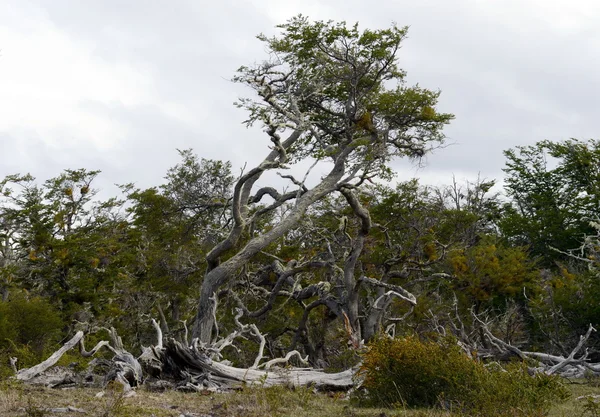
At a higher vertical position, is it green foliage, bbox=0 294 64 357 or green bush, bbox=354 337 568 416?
green foliage, bbox=0 294 64 357

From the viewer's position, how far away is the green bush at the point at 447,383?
24.9 ft

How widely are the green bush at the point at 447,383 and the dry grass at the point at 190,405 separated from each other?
386mm

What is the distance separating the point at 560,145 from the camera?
38.0 metres

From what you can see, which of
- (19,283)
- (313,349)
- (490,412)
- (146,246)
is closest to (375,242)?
(313,349)

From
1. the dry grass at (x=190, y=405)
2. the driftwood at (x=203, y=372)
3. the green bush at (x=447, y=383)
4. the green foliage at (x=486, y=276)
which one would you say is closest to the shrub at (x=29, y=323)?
the driftwood at (x=203, y=372)

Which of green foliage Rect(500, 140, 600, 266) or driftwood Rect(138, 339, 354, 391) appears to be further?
green foliage Rect(500, 140, 600, 266)

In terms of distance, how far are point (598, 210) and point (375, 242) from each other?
16.5 metres

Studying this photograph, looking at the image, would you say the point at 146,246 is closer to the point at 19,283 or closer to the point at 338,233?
the point at 19,283

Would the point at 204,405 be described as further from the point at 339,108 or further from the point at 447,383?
the point at 339,108

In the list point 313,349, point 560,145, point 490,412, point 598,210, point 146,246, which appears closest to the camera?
point 490,412

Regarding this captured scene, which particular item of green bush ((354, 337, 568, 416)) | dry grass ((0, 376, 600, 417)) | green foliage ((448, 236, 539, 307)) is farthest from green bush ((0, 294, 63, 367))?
green foliage ((448, 236, 539, 307))

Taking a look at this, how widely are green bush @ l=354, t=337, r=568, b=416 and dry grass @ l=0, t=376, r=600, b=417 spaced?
39 cm

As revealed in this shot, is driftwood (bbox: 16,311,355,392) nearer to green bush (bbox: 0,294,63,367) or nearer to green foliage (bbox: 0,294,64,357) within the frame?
green bush (bbox: 0,294,63,367)

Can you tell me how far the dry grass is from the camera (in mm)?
7230
